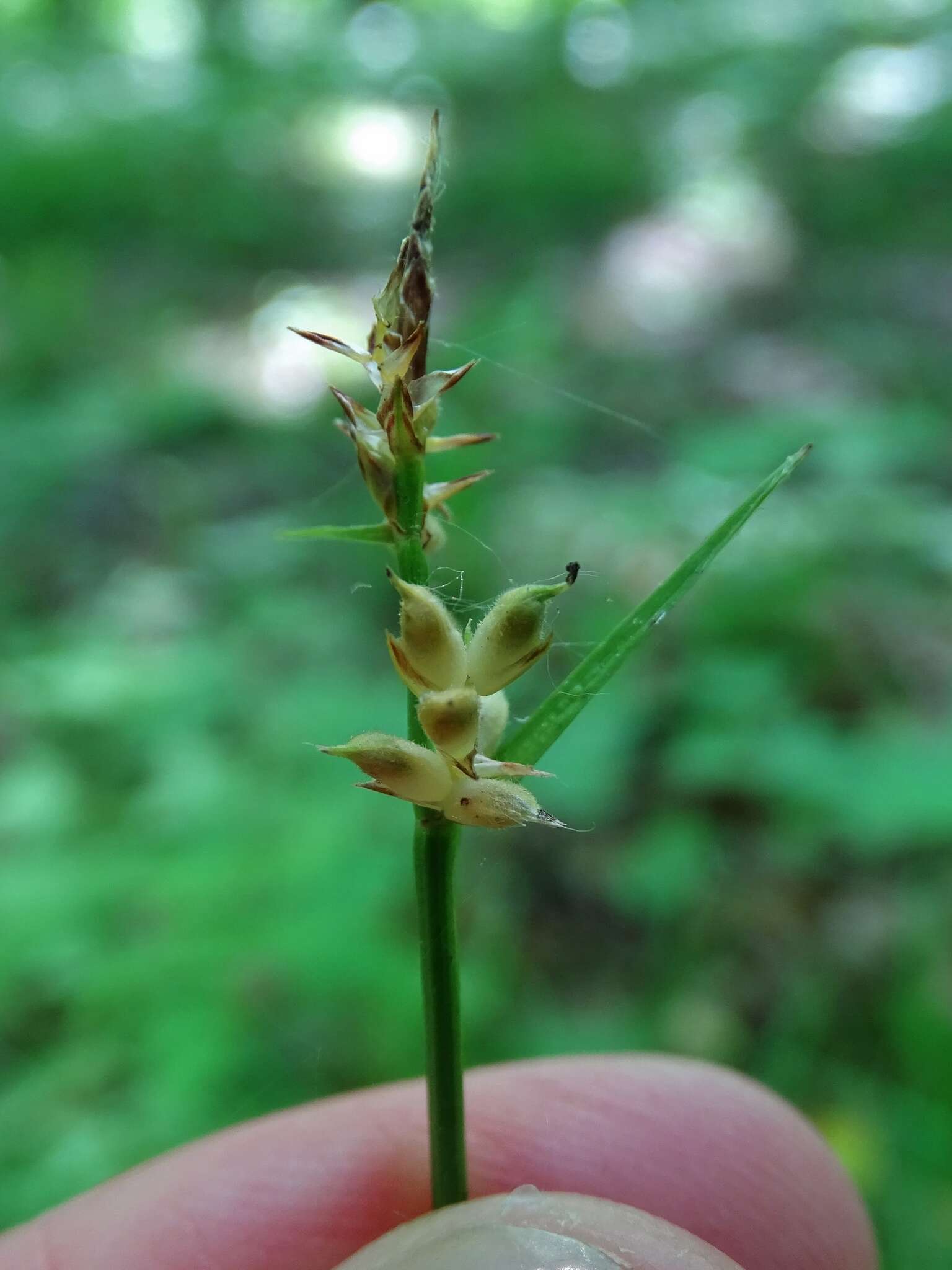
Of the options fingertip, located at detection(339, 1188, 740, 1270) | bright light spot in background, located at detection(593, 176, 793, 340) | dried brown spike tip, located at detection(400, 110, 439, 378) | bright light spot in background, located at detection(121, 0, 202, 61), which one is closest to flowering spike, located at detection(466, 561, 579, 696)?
dried brown spike tip, located at detection(400, 110, 439, 378)

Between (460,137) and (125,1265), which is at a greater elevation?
(460,137)

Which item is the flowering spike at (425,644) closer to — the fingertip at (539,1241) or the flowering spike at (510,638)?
the flowering spike at (510,638)

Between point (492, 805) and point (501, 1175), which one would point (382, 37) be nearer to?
point (501, 1175)

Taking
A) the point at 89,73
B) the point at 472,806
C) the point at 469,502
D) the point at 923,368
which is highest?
the point at 89,73

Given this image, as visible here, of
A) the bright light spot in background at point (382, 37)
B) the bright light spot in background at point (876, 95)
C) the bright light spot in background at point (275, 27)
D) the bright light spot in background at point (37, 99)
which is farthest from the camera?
the bright light spot in background at point (275, 27)

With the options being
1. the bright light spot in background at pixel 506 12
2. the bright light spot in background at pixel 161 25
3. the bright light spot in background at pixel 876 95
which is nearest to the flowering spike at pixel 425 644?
the bright light spot in background at pixel 876 95

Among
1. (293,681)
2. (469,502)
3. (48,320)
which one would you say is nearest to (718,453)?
(469,502)

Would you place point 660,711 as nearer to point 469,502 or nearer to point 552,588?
point 469,502

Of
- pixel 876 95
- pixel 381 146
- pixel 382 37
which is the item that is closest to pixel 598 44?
pixel 382 37
